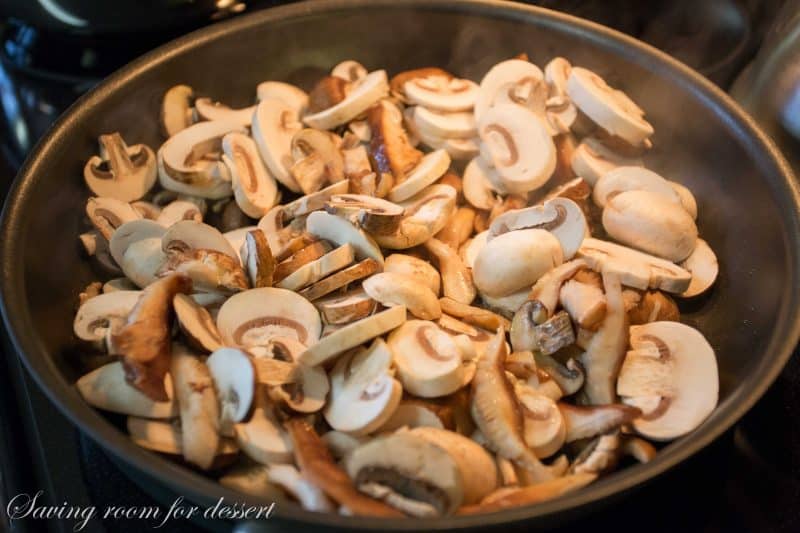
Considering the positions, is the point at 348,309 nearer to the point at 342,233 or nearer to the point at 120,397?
the point at 342,233

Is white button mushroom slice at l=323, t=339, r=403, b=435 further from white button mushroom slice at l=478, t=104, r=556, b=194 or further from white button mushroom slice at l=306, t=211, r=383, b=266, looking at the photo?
white button mushroom slice at l=478, t=104, r=556, b=194

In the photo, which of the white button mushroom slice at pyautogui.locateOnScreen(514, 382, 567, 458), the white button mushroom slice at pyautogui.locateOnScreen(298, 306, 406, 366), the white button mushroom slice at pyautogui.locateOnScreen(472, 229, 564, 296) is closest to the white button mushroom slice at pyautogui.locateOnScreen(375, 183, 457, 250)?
the white button mushroom slice at pyautogui.locateOnScreen(472, 229, 564, 296)

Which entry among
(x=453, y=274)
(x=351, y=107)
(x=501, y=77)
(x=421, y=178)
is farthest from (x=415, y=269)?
(x=501, y=77)

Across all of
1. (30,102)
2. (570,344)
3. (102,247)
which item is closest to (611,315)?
(570,344)

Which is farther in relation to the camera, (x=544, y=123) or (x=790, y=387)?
(x=544, y=123)

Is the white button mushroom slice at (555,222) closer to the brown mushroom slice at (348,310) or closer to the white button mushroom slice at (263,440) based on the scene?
the brown mushroom slice at (348,310)

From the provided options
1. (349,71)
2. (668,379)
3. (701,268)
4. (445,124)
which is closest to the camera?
(668,379)

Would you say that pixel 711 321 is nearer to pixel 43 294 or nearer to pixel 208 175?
pixel 208 175
